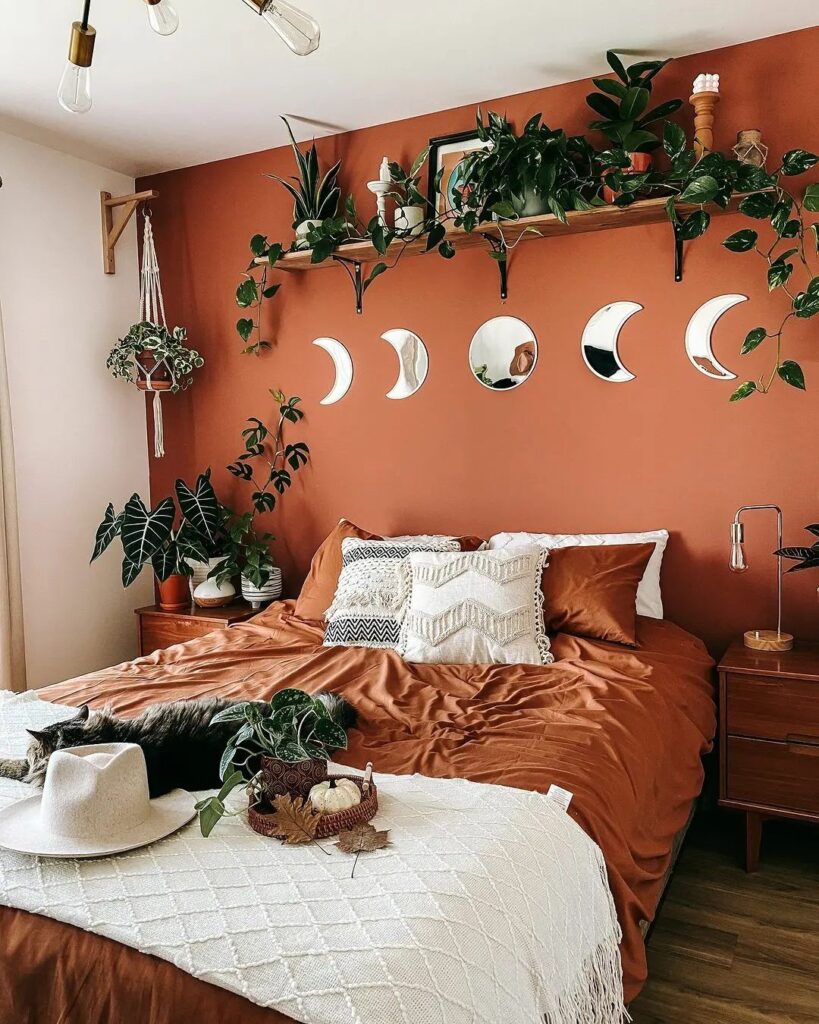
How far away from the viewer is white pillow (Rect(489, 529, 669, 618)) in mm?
3086

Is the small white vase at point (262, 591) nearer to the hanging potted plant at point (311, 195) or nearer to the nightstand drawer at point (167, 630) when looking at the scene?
the nightstand drawer at point (167, 630)

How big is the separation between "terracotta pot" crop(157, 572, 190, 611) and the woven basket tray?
2463mm

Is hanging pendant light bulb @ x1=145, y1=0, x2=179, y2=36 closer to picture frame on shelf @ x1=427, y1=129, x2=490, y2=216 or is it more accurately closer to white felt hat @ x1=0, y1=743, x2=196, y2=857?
white felt hat @ x1=0, y1=743, x2=196, y2=857

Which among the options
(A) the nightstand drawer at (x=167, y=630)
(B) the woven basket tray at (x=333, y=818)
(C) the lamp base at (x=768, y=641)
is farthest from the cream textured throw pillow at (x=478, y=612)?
(A) the nightstand drawer at (x=167, y=630)

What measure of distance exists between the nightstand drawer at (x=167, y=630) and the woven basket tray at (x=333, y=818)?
2.18 metres

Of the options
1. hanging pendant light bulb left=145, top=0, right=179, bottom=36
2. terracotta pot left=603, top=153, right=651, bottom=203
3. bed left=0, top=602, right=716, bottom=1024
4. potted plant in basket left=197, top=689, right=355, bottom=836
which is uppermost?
terracotta pot left=603, top=153, right=651, bottom=203

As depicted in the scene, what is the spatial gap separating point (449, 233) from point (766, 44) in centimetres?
122

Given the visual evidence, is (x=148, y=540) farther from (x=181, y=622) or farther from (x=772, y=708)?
(x=772, y=708)

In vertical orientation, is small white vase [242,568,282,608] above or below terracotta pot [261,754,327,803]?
below

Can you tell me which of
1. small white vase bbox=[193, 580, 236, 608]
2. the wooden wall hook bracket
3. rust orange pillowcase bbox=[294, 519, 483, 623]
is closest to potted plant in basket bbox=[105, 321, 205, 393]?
the wooden wall hook bracket

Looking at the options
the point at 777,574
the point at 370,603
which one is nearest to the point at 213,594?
the point at 370,603

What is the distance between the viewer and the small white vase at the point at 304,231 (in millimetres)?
3535

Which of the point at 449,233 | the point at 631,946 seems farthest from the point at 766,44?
the point at 631,946

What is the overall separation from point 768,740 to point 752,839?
32 cm
